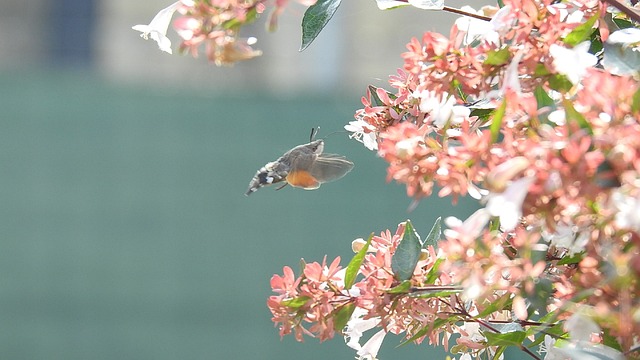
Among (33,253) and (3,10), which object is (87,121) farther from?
(3,10)

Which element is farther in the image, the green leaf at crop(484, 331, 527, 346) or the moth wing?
the moth wing

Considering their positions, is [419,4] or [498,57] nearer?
[498,57]

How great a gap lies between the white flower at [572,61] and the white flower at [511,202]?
0.39 ft

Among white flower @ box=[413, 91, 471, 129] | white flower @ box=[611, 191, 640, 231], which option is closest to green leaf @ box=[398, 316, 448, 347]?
white flower @ box=[413, 91, 471, 129]

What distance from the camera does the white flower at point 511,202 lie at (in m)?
0.54

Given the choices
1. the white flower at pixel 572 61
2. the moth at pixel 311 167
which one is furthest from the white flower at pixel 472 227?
the moth at pixel 311 167

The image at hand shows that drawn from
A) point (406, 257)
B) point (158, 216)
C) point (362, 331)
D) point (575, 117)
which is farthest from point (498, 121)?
point (158, 216)

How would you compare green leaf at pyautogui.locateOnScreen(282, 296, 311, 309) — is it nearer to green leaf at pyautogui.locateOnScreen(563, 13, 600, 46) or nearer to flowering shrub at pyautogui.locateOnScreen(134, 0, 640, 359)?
flowering shrub at pyautogui.locateOnScreen(134, 0, 640, 359)

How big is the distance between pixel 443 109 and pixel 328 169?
16.9 inches

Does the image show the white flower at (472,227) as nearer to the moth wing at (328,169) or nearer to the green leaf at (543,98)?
the green leaf at (543,98)

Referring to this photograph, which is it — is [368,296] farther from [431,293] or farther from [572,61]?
[572,61]

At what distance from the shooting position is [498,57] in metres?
0.68

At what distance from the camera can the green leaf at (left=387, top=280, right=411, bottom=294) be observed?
0.75 metres

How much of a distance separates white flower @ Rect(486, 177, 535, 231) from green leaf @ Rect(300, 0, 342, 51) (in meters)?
0.31
